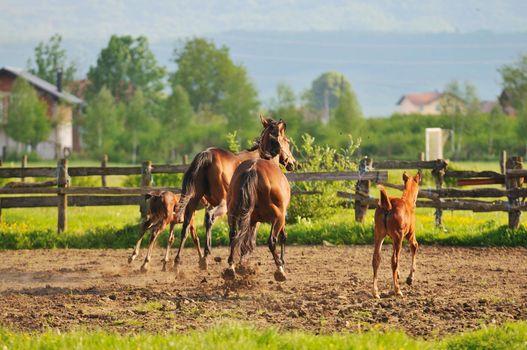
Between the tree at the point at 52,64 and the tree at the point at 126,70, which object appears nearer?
the tree at the point at 52,64

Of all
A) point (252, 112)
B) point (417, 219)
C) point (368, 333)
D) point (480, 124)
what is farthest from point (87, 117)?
point (368, 333)

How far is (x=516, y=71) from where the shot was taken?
105 meters

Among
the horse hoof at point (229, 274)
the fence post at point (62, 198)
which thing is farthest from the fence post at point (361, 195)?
the horse hoof at point (229, 274)

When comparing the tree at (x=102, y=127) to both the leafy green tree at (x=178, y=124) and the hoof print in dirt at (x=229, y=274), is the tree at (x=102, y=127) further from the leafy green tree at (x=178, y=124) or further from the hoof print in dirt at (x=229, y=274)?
the hoof print in dirt at (x=229, y=274)

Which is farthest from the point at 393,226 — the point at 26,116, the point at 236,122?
the point at 236,122

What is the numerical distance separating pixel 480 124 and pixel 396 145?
13502 mm

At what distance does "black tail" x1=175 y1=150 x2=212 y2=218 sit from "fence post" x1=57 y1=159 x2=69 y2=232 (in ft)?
20.1

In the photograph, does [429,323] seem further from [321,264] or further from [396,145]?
[396,145]

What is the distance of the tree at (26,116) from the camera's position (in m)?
90.2

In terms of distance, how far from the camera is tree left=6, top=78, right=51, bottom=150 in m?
90.2

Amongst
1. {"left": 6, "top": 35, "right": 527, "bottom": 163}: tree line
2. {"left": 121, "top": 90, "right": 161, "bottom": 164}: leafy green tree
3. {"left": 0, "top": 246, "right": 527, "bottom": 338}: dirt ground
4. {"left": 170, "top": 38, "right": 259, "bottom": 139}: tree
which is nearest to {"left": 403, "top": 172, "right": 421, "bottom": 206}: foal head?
{"left": 0, "top": 246, "right": 527, "bottom": 338}: dirt ground

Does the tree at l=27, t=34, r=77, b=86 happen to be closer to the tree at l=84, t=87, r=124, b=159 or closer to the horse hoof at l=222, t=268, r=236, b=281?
the tree at l=84, t=87, r=124, b=159

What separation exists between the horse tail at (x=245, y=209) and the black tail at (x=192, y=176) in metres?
1.59

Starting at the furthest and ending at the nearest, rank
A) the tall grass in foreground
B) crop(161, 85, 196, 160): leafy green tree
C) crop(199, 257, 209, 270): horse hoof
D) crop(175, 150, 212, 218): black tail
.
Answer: crop(161, 85, 196, 160): leafy green tree
the tall grass in foreground
crop(199, 257, 209, 270): horse hoof
crop(175, 150, 212, 218): black tail
